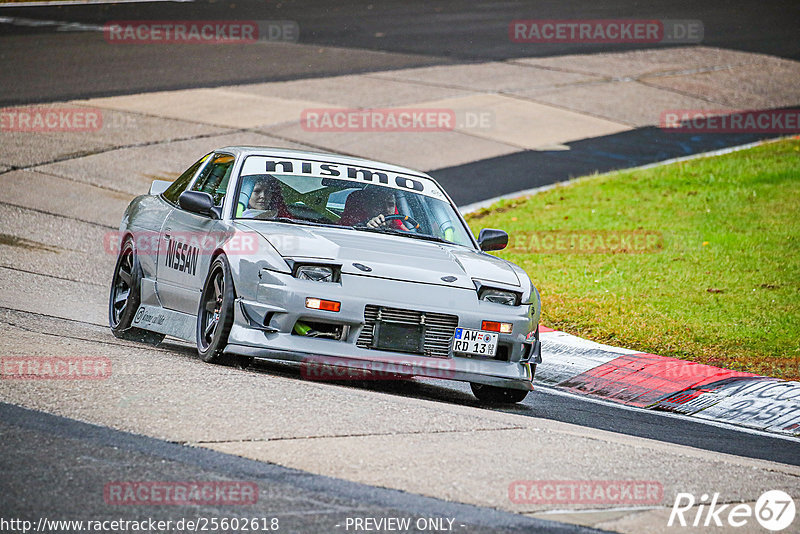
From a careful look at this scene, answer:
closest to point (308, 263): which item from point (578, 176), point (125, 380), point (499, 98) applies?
point (125, 380)

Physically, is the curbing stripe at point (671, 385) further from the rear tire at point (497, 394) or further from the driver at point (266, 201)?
the driver at point (266, 201)

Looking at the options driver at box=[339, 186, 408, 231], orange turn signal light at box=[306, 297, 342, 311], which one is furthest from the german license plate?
driver at box=[339, 186, 408, 231]

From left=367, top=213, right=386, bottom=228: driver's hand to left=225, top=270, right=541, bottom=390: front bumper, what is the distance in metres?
1.16

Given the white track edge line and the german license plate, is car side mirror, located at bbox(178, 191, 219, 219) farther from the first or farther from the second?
the white track edge line

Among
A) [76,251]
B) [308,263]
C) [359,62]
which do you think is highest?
[359,62]

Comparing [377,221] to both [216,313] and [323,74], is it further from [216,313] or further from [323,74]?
[323,74]

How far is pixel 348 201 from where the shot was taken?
28.0ft

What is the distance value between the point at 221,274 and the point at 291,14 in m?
25.1

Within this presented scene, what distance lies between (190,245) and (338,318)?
1.65 meters

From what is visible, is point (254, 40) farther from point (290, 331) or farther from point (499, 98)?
point (290, 331)

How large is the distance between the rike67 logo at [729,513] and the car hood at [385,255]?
2.54 m

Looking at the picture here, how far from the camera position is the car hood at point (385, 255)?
745 cm

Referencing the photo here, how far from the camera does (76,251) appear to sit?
42.7ft

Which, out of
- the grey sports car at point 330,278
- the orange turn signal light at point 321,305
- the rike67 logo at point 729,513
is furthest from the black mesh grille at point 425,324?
the rike67 logo at point 729,513
